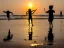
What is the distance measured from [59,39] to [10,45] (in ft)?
12.2

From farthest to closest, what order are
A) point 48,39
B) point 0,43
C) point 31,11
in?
point 31,11 → point 48,39 → point 0,43

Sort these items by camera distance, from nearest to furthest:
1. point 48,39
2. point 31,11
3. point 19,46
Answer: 1. point 19,46
2. point 48,39
3. point 31,11

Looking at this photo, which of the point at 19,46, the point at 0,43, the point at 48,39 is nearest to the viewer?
the point at 19,46

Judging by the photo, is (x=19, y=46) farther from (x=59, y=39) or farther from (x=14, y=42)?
(x=59, y=39)

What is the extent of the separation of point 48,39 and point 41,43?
1.54m

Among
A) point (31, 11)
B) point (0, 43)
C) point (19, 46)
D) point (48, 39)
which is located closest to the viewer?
point (19, 46)

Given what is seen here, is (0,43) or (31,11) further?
(31,11)

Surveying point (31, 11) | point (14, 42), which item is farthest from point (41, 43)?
point (31, 11)

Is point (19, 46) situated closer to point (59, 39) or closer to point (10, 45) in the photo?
point (10, 45)

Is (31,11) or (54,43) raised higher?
(31,11)

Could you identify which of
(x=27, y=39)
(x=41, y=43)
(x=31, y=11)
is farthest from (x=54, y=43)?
(x=31, y=11)

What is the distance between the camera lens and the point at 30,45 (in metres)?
16.5

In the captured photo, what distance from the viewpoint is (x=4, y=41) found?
60.4 feet

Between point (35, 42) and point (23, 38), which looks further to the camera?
point (23, 38)
